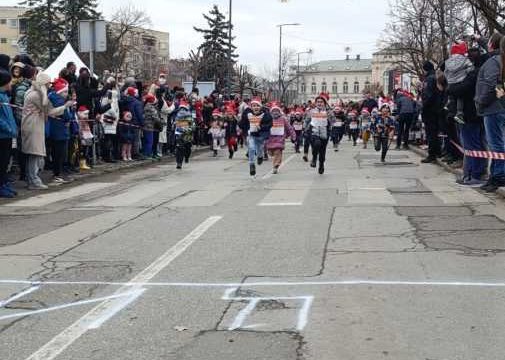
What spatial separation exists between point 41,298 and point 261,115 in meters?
11.9

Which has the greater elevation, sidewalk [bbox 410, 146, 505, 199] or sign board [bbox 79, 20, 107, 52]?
sign board [bbox 79, 20, 107, 52]

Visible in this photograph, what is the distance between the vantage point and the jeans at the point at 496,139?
12.1 meters

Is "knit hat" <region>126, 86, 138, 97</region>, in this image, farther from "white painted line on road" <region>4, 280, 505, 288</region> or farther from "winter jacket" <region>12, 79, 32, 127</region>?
"white painted line on road" <region>4, 280, 505, 288</region>

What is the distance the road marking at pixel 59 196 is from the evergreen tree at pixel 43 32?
54.2 m

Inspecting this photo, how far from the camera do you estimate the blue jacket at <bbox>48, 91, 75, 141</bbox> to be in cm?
1501

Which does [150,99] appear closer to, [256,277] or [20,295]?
[256,277]

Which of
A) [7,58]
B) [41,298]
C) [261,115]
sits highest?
[7,58]

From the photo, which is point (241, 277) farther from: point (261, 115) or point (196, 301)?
point (261, 115)

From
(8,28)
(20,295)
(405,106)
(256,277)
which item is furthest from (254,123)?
(8,28)

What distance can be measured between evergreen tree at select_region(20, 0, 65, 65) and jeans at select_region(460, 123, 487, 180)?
58.0m

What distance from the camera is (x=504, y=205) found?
1086 cm

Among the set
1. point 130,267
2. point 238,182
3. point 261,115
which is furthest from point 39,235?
point 261,115

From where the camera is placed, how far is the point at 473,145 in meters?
13.5

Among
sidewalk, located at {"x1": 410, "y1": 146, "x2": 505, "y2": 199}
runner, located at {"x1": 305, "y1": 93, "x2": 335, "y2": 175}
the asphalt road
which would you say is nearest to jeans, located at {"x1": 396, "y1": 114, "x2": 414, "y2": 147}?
sidewalk, located at {"x1": 410, "y1": 146, "x2": 505, "y2": 199}
